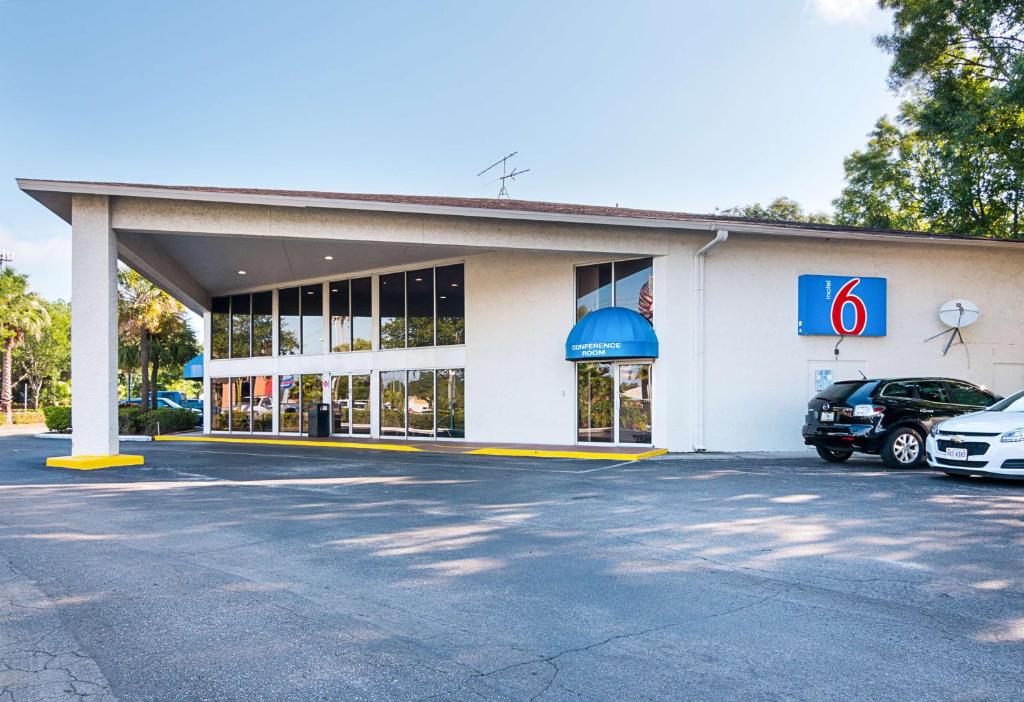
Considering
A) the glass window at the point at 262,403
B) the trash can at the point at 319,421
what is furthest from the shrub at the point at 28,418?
the trash can at the point at 319,421

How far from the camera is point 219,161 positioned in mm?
25422

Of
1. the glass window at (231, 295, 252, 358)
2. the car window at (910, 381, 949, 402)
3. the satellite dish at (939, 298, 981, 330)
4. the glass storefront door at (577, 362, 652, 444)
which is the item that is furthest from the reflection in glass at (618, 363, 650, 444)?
the glass window at (231, 295, 252, 358)

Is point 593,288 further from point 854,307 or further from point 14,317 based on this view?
point 14,317

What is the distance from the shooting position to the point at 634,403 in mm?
16891

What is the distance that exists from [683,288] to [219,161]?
18530 millimetres

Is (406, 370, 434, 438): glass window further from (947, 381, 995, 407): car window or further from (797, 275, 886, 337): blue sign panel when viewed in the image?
(947, 381, 995, 407): car window

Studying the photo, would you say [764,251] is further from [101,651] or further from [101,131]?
[101,131]

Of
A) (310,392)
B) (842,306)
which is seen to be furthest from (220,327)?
(842,306)

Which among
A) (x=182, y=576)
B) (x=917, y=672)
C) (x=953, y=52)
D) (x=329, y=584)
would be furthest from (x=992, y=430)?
(x=953, y=52)

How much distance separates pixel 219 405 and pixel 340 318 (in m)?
7.47

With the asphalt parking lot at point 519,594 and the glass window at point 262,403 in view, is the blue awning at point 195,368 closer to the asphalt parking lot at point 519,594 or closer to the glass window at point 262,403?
the glass window at point 262,403

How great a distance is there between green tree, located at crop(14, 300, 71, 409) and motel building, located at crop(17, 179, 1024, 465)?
4818cm

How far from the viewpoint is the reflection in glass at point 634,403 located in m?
16.7

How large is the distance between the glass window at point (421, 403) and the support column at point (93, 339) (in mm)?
8397
